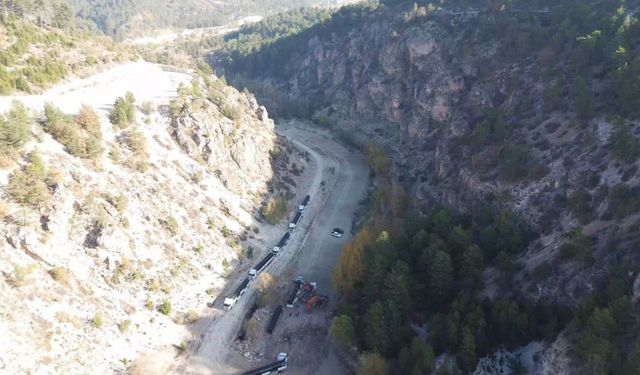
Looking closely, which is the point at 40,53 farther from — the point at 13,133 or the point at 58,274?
the point at 58,274

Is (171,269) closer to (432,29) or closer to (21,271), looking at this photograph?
(21,271)

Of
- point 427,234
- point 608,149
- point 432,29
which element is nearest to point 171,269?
point 427,234

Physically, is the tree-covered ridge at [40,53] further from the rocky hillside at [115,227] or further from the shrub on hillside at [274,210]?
the shrub on hillside at [274,210]

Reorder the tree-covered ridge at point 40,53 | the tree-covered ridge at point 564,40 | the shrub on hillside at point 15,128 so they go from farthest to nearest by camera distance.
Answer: the tree-covered ridge at point 40,53
the tree-covered ridge at point 564,40
the shrub on hillside at point 15,128

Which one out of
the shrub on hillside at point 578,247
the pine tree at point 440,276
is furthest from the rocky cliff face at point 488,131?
the pine tree at point 440,276

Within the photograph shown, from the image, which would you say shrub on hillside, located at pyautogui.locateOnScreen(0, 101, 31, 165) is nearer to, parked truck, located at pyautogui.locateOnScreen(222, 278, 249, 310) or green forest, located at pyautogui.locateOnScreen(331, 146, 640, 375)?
parked truck, located at pyautogui.locateOnScreen(222, 278, 249, 310)

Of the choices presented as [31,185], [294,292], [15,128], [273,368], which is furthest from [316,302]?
[15,128]

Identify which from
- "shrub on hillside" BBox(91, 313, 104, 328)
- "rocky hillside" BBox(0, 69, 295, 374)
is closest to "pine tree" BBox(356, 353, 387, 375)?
"rocky hillside" BBox(0, 69, 295, 374)
